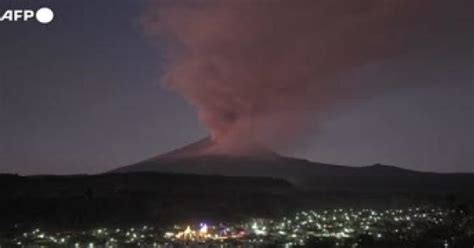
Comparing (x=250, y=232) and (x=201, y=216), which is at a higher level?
(x=201, y=216)

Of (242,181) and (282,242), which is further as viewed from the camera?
(242,181)

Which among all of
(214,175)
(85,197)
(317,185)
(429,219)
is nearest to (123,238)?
(85,197)

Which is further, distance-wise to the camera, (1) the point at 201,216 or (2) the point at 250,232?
(1) the point at 201,216

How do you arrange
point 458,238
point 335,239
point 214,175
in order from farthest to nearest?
point 214,175 < point 335,239 < point 458,238

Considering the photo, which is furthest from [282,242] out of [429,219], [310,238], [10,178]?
[429,219]

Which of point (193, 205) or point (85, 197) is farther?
point (193, 205)

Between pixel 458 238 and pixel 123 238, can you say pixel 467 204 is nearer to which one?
pixel 458 238

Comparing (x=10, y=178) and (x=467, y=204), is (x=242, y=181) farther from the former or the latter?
(x=10, y=178)

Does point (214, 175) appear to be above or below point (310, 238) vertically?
above

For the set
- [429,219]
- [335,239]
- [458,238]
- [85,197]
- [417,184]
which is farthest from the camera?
[417,184]
